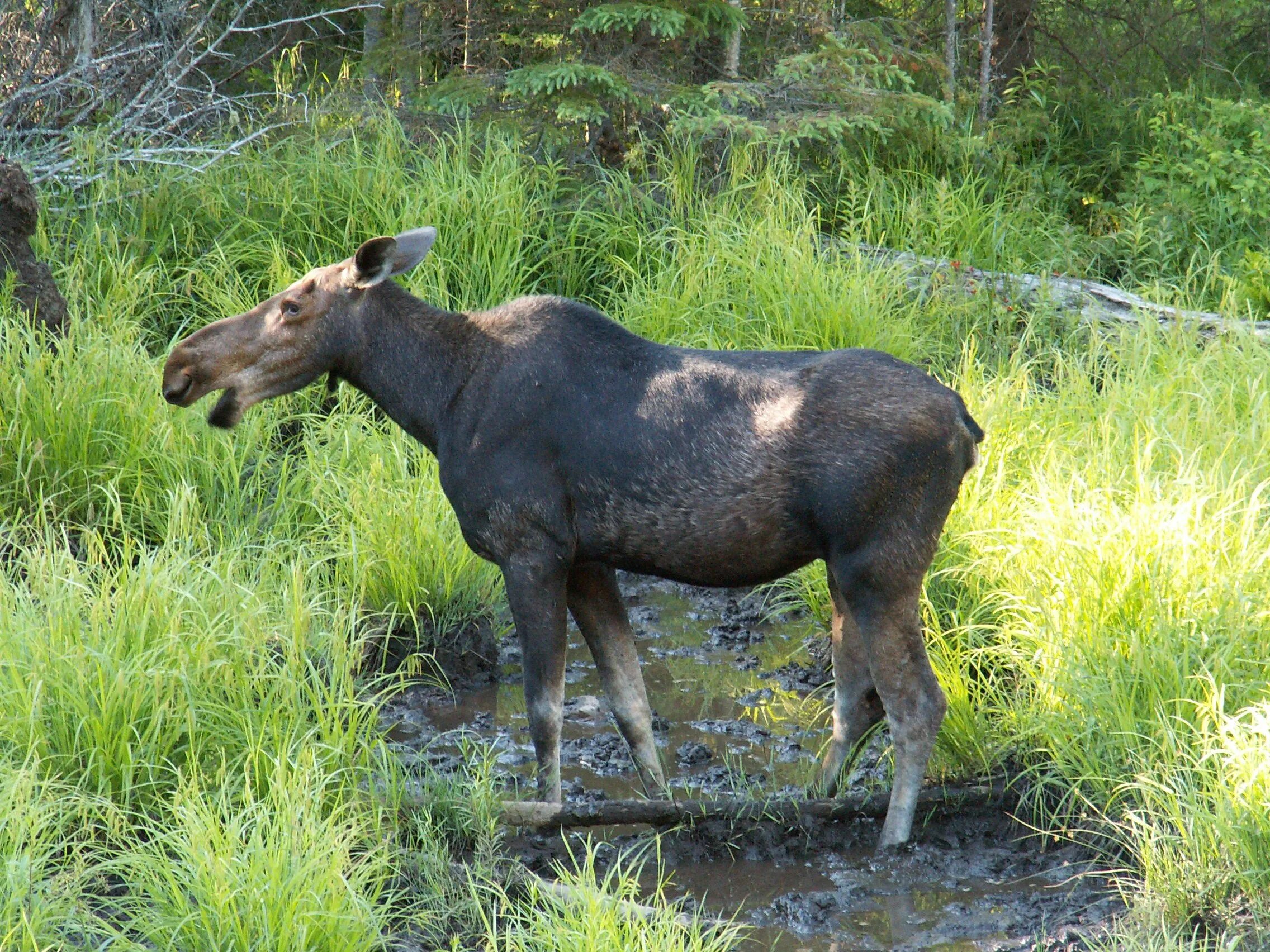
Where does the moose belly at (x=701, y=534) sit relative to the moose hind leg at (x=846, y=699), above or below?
above

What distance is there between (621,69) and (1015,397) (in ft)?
12.1

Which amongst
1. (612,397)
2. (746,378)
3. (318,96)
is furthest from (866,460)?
(318,96)

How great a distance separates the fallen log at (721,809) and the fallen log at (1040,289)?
4.31 meters

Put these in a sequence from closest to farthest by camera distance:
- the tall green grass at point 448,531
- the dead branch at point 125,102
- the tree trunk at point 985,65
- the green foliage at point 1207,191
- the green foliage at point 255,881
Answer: the green foliage at point 255,881, the tall green grass at point 448,531, the dead branch at point 125,102, the green foliage at point 1207,191, the tree trunk at point 985,65

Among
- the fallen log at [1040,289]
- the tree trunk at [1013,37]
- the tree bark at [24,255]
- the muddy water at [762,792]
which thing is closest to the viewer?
the muddy water at [762,792]

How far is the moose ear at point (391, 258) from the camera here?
4.69 metres

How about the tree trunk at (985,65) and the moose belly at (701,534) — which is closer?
the moose belly at (701,534)

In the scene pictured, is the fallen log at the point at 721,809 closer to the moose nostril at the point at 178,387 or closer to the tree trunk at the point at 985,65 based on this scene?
the moose nostril at the point at 178,387

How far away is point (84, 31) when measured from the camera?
9.11 meters

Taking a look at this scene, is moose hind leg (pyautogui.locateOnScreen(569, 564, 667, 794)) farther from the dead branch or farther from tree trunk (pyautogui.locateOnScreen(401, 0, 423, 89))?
tree trunk (pyautogui.locateOnScreen(401, 0, 423, 89))

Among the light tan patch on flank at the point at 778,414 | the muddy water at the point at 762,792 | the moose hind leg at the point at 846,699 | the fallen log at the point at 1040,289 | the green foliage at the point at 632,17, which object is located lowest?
the muddy water at the point at 762,792

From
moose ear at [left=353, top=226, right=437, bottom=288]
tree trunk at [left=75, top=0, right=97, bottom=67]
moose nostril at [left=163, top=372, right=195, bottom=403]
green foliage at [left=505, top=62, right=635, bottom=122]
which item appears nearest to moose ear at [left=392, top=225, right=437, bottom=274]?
moose ear at [left=353, top=226, right=437, bottom=288]

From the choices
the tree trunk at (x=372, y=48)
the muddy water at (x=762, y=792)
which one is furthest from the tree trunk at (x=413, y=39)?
the muddy water at (x=762, y=792)

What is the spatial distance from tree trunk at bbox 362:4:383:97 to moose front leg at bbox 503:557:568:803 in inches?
242
